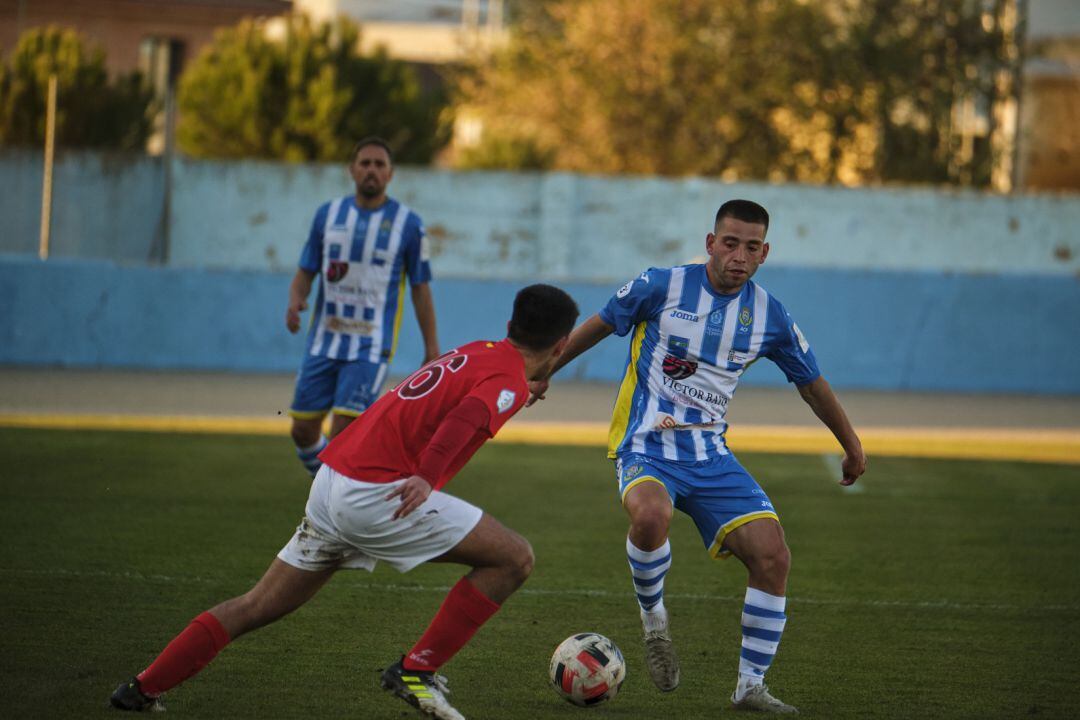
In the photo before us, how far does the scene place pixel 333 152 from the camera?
25.6 metres

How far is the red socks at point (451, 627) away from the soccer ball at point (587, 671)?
48 cm

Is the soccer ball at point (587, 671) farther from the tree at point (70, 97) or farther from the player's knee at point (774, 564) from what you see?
the tree at point (70, 97)

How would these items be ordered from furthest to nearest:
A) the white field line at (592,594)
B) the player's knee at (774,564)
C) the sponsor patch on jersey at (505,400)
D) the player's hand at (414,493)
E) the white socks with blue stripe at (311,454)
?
the white socks with blue stripe at (311,454)
the white field line at (592,594)
the player's knee at (774,564)
the sponsor patch on jersey at (505,400)
the player's hand at (414,493)

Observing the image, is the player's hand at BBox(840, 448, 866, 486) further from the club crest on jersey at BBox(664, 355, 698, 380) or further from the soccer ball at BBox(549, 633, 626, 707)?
the soccer ball at BBox(549, 633, 626, 707)

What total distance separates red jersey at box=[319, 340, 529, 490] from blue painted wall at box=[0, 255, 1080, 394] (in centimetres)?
1223

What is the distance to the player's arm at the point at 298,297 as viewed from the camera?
8.82m

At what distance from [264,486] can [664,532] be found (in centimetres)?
507

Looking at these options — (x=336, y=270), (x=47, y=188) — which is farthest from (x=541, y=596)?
(x=47, y=188)

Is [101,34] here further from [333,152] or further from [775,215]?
[775,215]

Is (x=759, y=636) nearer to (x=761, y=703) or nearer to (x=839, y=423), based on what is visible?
(x=761, y=703)

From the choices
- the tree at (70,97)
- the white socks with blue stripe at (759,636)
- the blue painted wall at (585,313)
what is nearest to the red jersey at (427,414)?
the white socks with blue stripe at (759,636)

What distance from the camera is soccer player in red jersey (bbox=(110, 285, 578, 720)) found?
15.5 ft

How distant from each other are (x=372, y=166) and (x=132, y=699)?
4.51m

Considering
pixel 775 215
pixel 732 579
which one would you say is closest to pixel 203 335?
pixel 775 215
